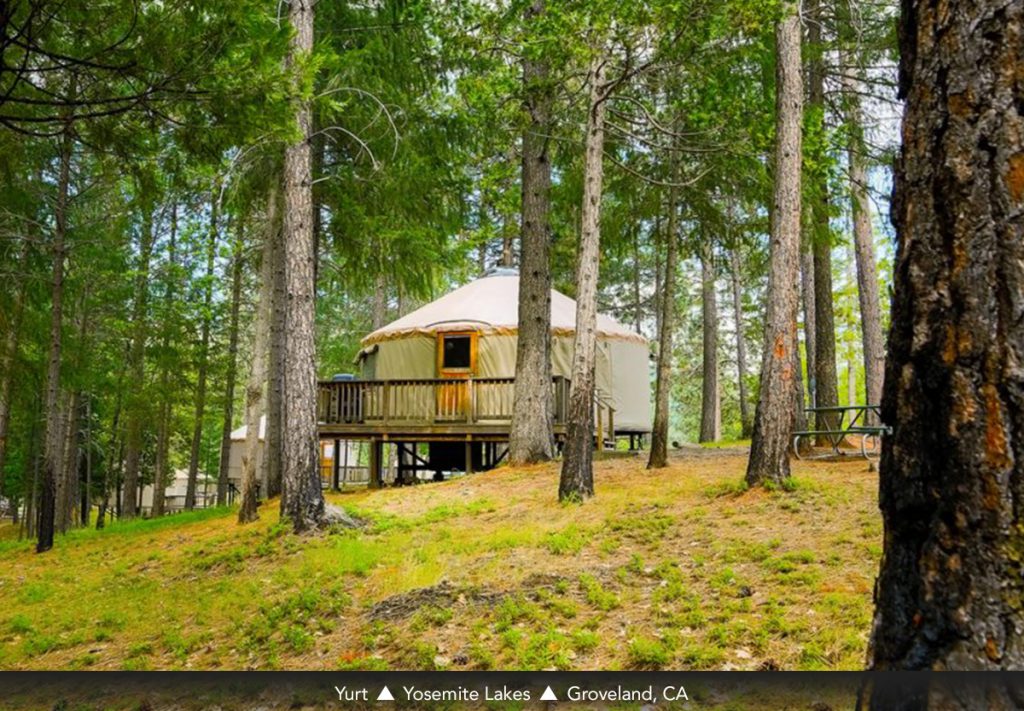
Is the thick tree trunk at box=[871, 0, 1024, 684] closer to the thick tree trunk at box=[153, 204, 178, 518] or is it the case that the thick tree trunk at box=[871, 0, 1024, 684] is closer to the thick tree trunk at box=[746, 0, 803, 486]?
the thick tree trunk at box=[746, 0, 803, 486]

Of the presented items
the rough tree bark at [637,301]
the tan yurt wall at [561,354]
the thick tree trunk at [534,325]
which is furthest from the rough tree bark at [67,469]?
the rough tree bark at [637,301]

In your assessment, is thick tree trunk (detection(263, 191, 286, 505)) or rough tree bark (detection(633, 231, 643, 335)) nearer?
thick tree trunk (detection(263, 191, 286, 505))

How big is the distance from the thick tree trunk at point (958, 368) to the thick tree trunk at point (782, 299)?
17.4ft

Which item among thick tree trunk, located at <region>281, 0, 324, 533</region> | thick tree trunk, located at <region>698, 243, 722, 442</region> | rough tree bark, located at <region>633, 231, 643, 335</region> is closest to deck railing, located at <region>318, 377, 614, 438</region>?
thick tree trunk, located at <region>281, 0, 324, 533</region>

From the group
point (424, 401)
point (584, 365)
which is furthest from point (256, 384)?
point (584, 365)

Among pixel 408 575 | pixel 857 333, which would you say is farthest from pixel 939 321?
pixel 857 333

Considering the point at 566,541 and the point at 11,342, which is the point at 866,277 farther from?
the point at 11,342

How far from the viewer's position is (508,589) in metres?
4.61

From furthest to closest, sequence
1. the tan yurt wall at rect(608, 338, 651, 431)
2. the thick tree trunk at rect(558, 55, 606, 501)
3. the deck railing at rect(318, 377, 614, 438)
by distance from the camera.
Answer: the tan yurt wall at rect(608, 338, 651, 431)
the deck railing at rect(318, 377, 614, 438)
the thick tree trunk at rect(558, 55, 606, 501)

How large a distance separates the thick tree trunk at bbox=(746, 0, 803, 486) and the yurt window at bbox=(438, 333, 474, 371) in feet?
25.7

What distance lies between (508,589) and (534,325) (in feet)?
20.1

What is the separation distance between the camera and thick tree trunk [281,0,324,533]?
721 cm

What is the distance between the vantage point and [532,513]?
22.9 ft

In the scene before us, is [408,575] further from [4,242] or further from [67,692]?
[4,242]
